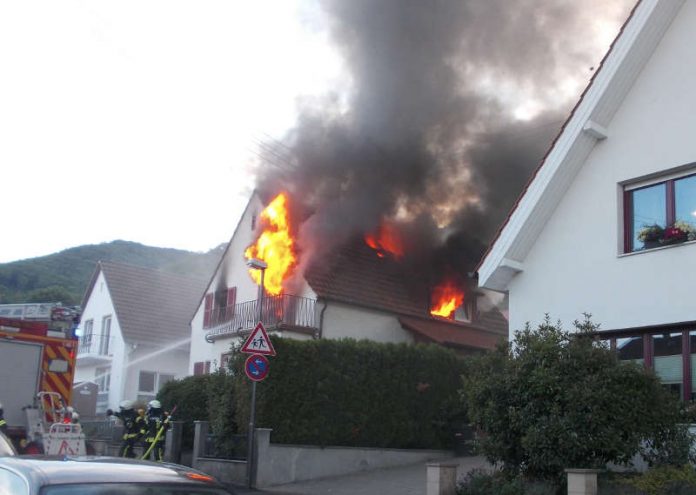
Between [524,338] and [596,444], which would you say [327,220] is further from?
[596,444]

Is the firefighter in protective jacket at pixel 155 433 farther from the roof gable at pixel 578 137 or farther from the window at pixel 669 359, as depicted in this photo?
the window at pixel 669 359

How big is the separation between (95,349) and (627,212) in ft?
91.0

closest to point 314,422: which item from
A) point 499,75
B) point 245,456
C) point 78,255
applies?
point 245,456

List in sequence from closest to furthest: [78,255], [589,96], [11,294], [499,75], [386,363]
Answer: [589,96] → [386,363] → [499,75] → [11,294] → [78,255]

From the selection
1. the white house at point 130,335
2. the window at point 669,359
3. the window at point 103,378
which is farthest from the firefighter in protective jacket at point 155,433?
the window at point 103,378

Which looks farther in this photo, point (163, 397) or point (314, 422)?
point (163, 397)

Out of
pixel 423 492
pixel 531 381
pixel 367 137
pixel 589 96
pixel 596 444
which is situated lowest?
pixel 423 492

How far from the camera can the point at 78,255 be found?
8638 centimetres

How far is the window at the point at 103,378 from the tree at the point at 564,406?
26.2 meters

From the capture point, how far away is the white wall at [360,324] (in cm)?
2469

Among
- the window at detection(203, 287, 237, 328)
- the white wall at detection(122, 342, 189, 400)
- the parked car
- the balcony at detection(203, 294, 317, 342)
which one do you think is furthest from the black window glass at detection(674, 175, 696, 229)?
the white wall at detection(122, 342, 189, 400)

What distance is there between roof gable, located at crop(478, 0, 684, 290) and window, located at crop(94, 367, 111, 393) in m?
24.2

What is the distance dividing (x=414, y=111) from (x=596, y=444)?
11752 millimetres

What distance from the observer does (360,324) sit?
25297 mm
